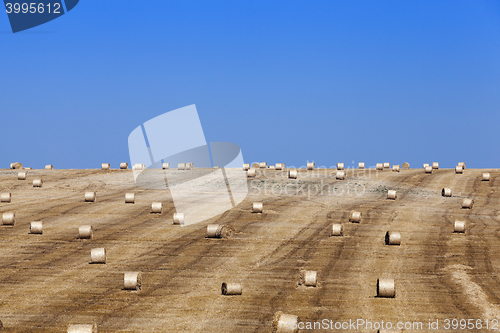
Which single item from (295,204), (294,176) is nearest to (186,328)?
(295,204)

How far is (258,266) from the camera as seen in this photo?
80.9ft

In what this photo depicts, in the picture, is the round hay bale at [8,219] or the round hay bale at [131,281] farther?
the round hay bale at [8,219]

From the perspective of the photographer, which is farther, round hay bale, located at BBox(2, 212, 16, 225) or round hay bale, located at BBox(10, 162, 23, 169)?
round hay bale, located at BBox(10, 162, 23, 169)

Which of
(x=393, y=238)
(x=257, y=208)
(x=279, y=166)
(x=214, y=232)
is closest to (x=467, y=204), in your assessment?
(x=393, y=238)

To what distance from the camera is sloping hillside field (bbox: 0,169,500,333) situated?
59.9ft

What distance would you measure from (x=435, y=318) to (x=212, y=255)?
1114 cm

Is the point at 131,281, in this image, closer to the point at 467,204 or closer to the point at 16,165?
the point at 467,204

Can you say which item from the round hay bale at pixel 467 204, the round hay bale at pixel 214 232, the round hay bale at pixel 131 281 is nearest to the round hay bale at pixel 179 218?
the round hay bale at pixel 214 232

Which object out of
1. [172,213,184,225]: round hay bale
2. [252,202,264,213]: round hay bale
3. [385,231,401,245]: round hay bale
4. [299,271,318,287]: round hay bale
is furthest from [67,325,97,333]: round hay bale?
[252,202,264,213]: round hay bale

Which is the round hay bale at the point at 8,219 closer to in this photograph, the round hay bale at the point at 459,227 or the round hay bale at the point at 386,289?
the round hay bale at the point at 386,289

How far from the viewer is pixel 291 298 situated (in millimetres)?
20141

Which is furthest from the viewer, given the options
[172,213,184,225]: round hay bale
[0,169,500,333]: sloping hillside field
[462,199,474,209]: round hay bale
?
[462,199,474,209]: round hay bale

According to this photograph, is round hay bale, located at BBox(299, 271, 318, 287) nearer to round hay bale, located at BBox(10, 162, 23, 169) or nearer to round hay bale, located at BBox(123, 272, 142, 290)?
round hay bale, located at BBox(123, 272, 142, 290)

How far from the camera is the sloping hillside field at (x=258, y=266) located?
18.2 meters
